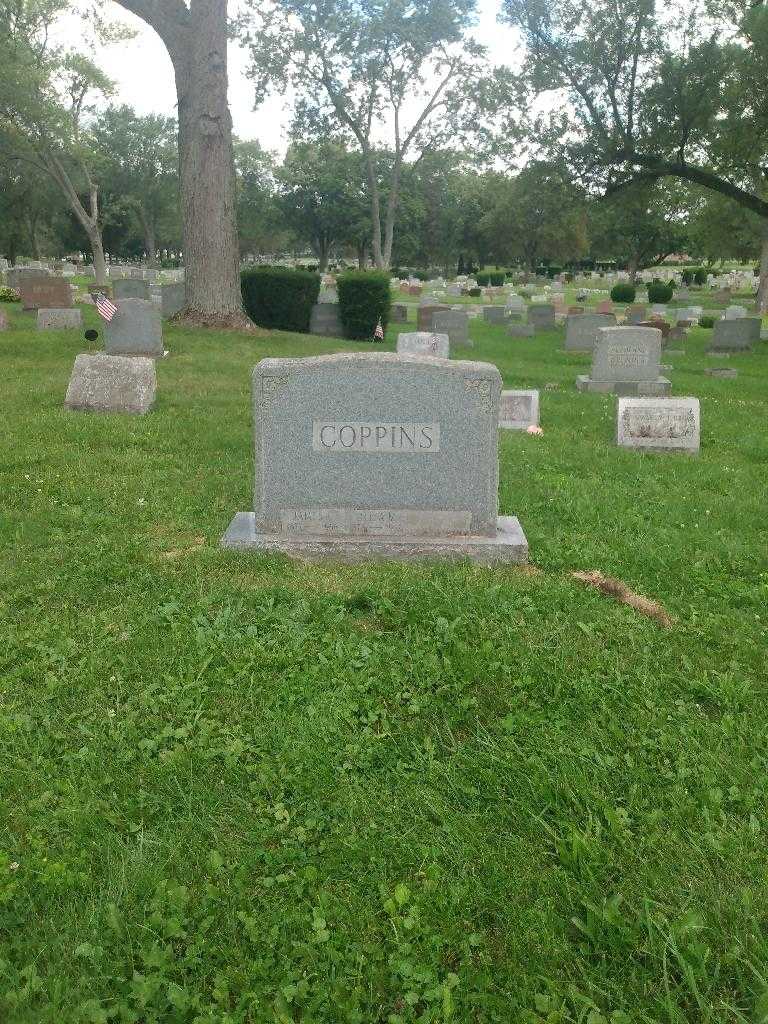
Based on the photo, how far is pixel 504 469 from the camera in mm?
7051

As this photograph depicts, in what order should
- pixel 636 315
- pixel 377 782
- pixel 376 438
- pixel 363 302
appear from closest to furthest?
pixel 377 782, pixel 376 438, pixel 363 302, pixel 636 315

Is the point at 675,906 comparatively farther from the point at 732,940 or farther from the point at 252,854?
the point at 252,854

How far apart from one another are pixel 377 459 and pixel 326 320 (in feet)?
53.7

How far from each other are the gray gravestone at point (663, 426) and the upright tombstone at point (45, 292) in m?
16.9

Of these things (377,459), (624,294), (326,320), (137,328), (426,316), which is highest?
(624,294)

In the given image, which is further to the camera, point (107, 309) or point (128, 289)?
point (128, 289)

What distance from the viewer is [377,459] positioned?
4.76 metres

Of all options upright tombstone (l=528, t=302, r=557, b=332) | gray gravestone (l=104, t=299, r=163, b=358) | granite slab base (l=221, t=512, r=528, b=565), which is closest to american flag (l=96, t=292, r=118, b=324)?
gray gravestone (l=104, t=299, r=163, b=358)

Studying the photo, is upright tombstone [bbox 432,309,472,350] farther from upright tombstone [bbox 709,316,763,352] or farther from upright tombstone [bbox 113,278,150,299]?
upright tombstone [bbox 113,278,150,299]

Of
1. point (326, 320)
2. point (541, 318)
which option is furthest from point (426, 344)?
point (541, 318)

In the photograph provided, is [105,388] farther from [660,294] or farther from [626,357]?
[660,294]

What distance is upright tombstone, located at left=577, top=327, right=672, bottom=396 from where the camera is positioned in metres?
13.6

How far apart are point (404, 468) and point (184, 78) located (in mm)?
14464

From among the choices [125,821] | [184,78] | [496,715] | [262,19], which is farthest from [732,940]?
[262,19]
